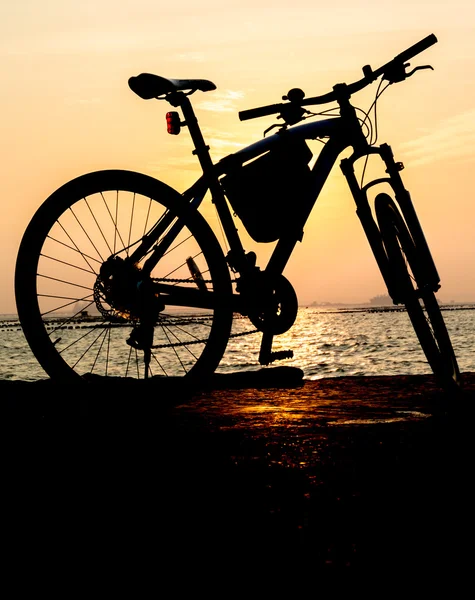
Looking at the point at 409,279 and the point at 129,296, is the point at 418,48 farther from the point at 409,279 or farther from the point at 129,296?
the point at 129,296

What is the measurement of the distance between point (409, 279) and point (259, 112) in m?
1.39

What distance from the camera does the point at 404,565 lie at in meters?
1.77

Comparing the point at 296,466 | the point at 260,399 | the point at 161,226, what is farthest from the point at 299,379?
the point at 296,466

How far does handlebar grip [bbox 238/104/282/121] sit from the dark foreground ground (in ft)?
5.67

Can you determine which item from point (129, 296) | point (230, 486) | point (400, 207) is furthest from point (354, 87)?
point (230, 486)

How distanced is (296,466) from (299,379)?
2287 millimetres

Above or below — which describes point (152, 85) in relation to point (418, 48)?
below

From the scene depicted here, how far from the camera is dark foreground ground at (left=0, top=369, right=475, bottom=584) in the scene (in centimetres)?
184

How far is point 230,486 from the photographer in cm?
247

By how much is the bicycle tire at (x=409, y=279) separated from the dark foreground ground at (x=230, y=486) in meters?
0.26

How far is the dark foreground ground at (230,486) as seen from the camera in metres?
1.84

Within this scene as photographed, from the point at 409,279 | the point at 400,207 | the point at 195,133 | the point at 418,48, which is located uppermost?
the point at 418,48

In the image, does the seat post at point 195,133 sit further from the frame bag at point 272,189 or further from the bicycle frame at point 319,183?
the frame bag at point 272,189

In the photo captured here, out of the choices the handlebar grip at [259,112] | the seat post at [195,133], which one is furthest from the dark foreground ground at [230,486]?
the handlebar grip at [259,112]
